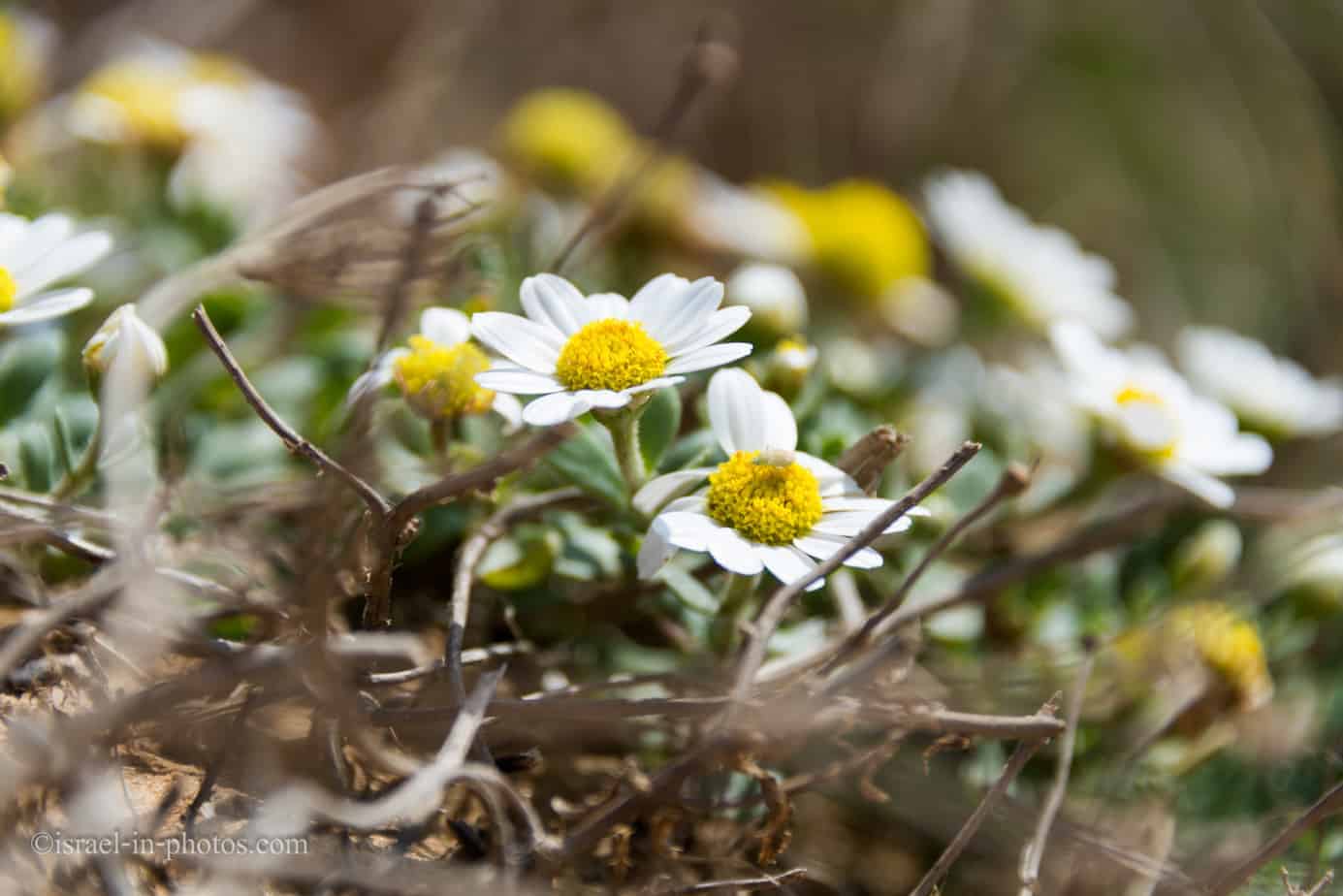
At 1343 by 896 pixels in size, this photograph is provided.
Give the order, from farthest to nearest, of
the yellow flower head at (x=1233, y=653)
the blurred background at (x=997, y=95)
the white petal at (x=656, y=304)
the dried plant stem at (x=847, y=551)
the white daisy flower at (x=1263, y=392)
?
the blurred background at (x=997, y=95) < the white daisy flower at (x=1263, y=392) < the yellow flower head at (x=1233, y=653) < the white petal at (x=656, y=304) < the dried plant stem at (x=847, y=551)

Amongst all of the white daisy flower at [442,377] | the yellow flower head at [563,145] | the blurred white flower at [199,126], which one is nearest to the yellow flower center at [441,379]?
the white daisy flower at [442,377]

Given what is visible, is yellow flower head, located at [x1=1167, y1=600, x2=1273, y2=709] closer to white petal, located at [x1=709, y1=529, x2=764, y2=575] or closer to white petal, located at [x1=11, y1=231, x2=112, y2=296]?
white petal, located at [x1=709, y1=529, x2=764, y2=575]

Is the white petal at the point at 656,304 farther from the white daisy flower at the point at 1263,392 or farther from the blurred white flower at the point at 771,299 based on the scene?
the white daisy flower at the point at 1263,392

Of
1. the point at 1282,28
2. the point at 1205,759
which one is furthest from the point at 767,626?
the point at 1282,28

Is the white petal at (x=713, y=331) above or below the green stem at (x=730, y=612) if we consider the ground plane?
above

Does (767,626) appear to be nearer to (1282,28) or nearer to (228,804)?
(228,804)

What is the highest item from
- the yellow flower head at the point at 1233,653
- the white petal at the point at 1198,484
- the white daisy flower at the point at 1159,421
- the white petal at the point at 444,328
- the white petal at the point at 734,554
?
the white petal at the point at 444,328
